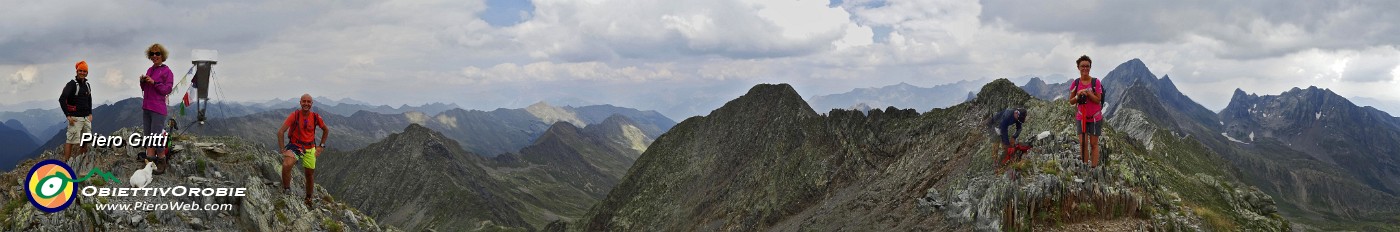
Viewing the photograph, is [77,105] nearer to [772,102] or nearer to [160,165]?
[160,165]

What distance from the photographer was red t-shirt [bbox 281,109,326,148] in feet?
60.3

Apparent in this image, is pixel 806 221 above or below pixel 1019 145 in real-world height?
below

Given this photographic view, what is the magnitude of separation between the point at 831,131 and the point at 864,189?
88.9ft

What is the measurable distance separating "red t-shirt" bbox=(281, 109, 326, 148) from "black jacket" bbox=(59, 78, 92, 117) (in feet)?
18.2

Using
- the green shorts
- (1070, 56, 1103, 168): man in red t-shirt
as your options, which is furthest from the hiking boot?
(1070, 56, 1103, 168): man in red t-shirt

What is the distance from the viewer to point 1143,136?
130 meters

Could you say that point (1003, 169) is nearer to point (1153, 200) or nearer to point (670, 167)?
point (1153, 200)

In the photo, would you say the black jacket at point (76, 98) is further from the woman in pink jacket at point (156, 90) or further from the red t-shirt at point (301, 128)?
the red t-shirt at point (301, 128)

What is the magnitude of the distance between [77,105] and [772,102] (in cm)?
10090

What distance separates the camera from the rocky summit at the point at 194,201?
16.2 meters

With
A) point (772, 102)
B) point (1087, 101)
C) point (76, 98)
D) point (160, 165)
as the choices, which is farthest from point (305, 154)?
point (772, 102)

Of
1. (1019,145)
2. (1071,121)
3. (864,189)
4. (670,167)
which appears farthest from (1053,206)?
(670,167)

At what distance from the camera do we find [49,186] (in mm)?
16141

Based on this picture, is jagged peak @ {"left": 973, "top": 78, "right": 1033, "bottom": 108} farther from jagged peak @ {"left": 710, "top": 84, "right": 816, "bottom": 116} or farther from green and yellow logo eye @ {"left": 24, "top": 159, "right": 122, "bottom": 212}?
green and yellow logo eye @ {"left": 24, "top": 159, "right": 122, "bottom": 212}
